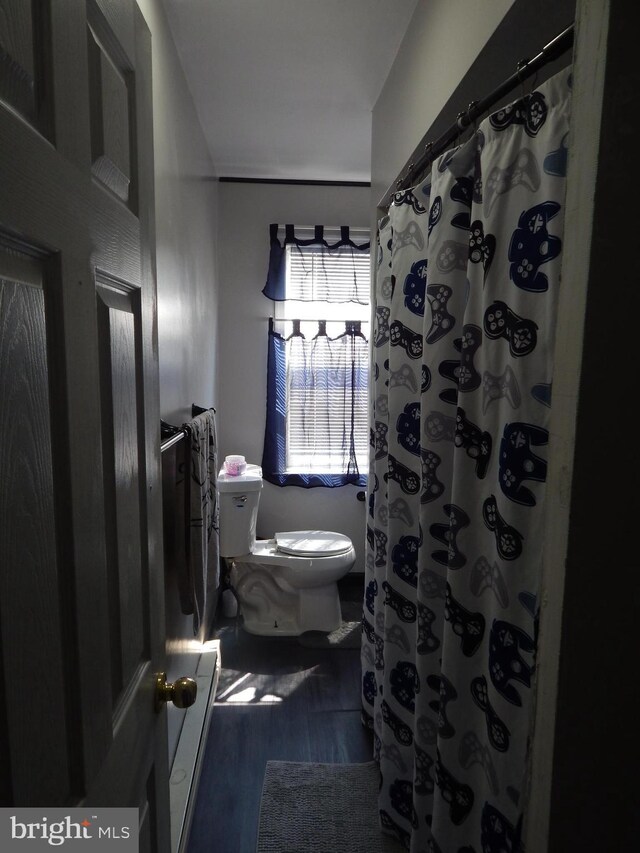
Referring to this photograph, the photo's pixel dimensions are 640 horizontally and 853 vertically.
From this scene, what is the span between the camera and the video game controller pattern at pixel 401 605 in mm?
1598

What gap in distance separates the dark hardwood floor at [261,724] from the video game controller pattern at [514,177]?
190 cm

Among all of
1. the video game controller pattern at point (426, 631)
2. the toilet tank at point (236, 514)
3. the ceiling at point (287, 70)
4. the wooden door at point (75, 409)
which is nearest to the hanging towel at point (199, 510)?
the toilet tank at point (236, 514)

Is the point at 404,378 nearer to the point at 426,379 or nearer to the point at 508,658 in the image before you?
the point at 426,379

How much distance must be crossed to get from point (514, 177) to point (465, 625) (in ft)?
3.00

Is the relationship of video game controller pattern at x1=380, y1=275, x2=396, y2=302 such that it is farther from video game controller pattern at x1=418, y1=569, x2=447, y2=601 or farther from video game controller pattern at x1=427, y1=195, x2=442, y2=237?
Answer: video game controller pattern at x1=418, y1=569, x2=447, y2=601

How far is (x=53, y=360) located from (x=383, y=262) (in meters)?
1.57

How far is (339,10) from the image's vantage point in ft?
5.85

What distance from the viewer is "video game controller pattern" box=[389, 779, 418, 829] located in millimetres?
1626

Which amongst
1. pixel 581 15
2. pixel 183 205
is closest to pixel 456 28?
pixel 581 15

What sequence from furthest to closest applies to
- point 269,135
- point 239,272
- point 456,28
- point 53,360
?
1. point 239,272
2. point 269,135
3. point 456,28
4. point 53,360

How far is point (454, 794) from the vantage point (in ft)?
3.89

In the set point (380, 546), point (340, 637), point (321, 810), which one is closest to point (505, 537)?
point (380, 546)

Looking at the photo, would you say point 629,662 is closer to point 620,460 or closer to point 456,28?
point 620,460

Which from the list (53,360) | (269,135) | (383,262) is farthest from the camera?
(269,135)
